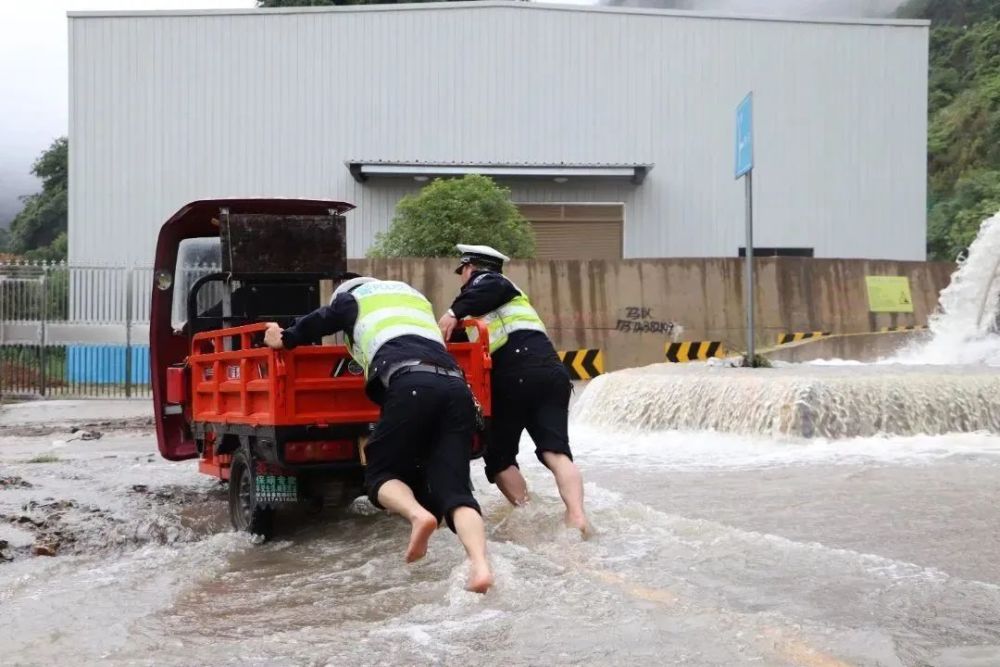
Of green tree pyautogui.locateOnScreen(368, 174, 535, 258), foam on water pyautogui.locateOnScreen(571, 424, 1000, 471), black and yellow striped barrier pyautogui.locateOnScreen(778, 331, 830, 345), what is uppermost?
green tree pyautogui.locateOnScreen(368, 174, 535, 258)

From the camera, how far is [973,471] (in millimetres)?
8852

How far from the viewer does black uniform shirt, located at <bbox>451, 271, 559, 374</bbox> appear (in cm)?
650

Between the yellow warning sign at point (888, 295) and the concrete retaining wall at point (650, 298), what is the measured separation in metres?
0.72

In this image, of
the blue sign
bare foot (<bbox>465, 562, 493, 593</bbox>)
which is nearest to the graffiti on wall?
the blue sign

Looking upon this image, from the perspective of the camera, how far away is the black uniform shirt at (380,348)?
17.2 feet

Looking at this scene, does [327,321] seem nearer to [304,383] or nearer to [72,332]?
[304,383]

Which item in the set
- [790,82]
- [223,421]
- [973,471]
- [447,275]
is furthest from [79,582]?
[790,82]

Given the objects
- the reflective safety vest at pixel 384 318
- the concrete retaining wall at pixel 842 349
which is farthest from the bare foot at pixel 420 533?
the concrete retaining wall at pixel 842 349

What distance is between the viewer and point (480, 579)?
15.6 ft

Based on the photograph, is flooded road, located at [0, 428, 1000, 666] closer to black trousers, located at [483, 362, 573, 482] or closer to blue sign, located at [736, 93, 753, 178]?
black trousers, located at [483, 362, 573, 482]

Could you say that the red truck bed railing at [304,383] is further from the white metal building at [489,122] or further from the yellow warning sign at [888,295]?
the white metal building at [489,122]

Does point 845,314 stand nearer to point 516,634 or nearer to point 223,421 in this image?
point 223,421

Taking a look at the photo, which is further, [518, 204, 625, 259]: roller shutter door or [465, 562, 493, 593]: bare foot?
[518, 204, 625, 259]: roller shutter door

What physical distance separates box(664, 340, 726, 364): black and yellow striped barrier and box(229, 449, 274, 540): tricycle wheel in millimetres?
12672
